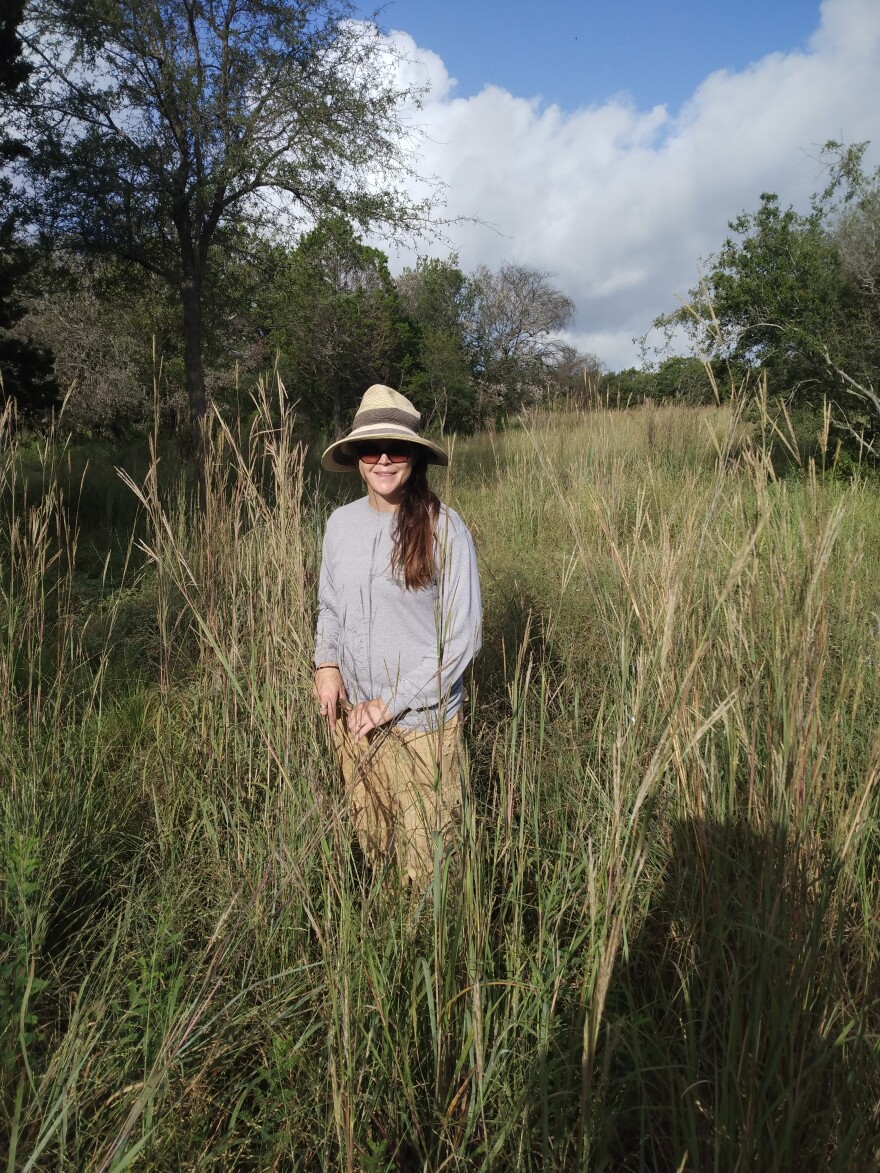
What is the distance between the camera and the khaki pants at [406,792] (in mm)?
1292

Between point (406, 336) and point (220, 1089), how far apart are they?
882 inches

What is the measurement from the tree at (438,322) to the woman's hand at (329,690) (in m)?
15.9

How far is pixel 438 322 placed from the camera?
80.8ft

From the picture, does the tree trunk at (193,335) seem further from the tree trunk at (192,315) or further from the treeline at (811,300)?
the treeline at (811,300)

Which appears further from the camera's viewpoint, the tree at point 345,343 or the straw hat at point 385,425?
the tree at point 345,343

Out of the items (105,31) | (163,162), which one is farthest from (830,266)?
(105,31)

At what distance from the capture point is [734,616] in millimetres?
1410

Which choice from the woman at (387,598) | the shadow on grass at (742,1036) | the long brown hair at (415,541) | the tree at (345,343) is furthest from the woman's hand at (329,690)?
the tree at (345,343)

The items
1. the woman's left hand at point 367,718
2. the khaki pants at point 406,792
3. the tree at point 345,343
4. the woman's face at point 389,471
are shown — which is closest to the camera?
the khaki pants at point 406,792

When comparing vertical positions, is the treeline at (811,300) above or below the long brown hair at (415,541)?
above

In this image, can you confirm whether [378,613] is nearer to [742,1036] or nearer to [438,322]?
[742,1036]

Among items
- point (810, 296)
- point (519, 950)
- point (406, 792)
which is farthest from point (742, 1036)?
point (810, 296)

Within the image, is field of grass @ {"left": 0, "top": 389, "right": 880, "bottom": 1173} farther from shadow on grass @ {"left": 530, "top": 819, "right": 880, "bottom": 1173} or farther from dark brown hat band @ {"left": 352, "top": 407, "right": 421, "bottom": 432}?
dark brown hat band @ {"left": 352, "top": 407, "right": 421, "bottom": 432}

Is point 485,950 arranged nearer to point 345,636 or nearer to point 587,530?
point 345,636
